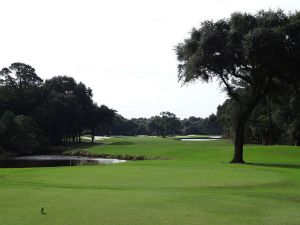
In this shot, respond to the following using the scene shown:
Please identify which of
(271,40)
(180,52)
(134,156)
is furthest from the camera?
(134,156)

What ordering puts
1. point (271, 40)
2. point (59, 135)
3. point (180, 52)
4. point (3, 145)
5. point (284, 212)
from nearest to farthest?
1. point (284, 212)
2. point (271, 40)
3. point (180, 52)
4. point (3, 145)
5. point (59, 135)

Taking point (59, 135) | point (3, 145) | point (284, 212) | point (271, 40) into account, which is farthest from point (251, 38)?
point (59, 135)

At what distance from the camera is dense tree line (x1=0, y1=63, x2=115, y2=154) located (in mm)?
110625

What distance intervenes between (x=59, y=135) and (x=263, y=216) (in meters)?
112

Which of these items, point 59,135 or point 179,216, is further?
point 59,135

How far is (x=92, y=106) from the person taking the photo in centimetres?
12875

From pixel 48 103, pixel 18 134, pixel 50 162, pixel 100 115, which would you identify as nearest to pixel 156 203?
pixel 50 162

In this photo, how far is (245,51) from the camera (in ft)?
132

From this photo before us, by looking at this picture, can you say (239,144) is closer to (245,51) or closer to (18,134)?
(245,51)

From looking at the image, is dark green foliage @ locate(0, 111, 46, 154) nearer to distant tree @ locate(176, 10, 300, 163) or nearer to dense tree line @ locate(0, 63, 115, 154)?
dense tree line @ locate(0, 63, 115, 154)

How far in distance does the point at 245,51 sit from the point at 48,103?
8189cm

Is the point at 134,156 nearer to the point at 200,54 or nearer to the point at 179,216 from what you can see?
the point at 200,54

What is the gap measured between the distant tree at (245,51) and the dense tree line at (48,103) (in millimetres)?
61347

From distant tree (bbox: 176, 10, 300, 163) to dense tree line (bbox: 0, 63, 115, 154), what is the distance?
201ft
